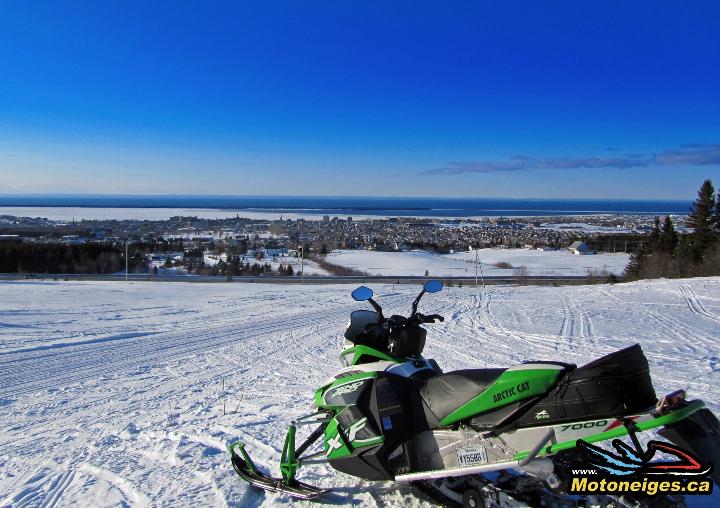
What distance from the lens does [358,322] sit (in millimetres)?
3646

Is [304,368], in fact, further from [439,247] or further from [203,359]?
[439,247]

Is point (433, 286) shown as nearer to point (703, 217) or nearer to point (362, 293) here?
point (362, 293)

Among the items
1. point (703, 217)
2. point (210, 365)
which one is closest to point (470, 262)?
point (703, 217)

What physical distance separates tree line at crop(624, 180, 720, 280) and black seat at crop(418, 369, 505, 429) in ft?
111

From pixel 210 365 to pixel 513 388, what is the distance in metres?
6.05

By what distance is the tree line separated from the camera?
3484cm

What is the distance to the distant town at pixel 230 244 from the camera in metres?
35.5

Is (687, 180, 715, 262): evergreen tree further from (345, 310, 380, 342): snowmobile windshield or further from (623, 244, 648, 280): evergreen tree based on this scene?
(345, 310, 380, 342): snowmobile windshield

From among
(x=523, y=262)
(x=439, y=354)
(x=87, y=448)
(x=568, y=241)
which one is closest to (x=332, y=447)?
(x=87, y=448)

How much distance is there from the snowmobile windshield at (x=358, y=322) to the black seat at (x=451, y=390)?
595 mm

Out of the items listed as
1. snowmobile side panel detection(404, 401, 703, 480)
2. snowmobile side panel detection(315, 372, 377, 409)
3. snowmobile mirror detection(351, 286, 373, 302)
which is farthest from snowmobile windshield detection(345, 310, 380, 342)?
snowmobile side panel detection(404, 401, 703, 480)

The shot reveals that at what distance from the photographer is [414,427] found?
3.19m

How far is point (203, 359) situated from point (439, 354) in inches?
145

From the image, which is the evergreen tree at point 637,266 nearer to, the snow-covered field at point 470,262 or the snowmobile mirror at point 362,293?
the snow-covered field at point 470,262
